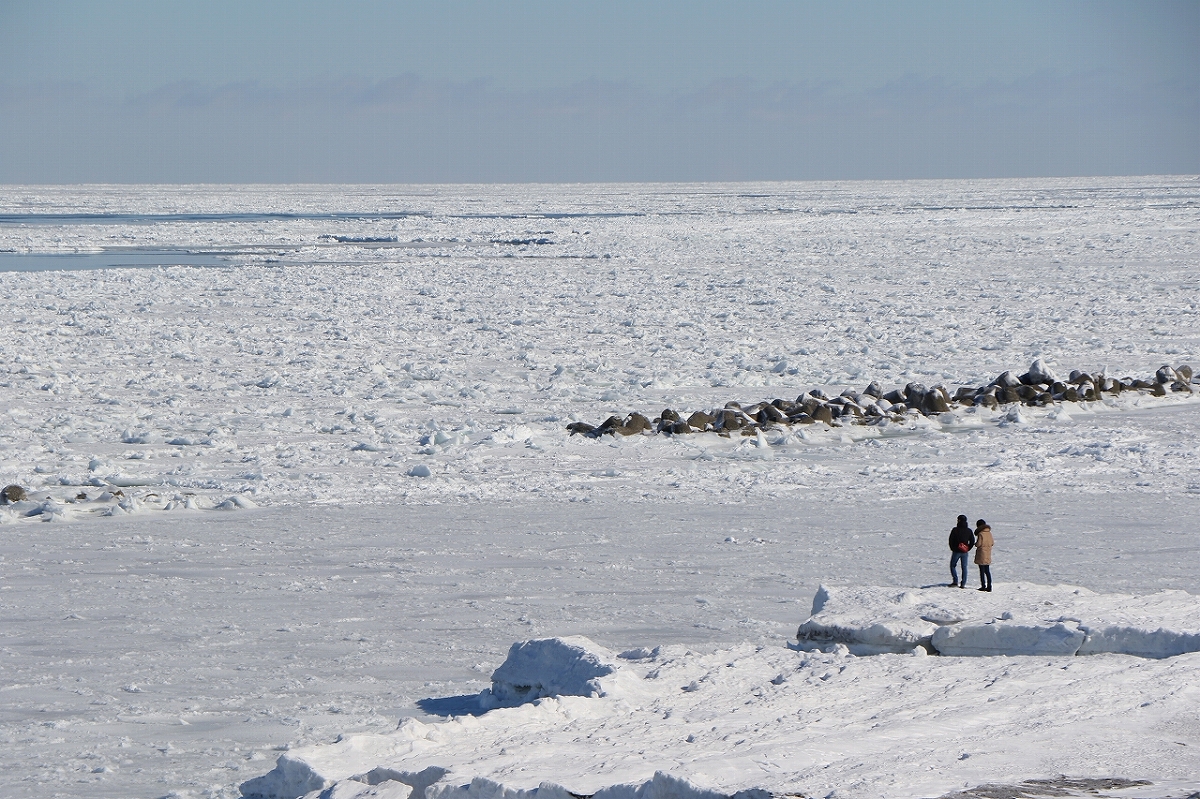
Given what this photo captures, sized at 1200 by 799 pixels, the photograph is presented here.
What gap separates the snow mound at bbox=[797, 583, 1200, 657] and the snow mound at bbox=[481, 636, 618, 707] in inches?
36.2

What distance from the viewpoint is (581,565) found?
6.89 m

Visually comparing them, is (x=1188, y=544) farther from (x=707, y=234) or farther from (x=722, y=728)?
(x=707, y=234)

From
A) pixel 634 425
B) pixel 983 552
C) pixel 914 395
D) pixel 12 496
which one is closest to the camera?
pixel 983 552

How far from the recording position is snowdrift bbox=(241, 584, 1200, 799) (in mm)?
3457

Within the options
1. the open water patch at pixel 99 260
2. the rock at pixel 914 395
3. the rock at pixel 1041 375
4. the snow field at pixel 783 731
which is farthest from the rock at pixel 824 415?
the open water patch at pixel 99 260

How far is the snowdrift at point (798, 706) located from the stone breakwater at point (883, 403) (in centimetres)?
552

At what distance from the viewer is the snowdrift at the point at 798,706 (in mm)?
3457

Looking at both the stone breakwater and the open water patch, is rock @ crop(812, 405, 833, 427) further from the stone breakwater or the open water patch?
the open water patch

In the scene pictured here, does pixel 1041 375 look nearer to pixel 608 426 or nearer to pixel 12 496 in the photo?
pixel 608 426

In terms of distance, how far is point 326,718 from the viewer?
4.68 metres

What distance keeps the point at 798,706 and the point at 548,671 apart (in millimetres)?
931

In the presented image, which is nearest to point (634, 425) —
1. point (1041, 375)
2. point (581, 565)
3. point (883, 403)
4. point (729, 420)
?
point (729, 420)

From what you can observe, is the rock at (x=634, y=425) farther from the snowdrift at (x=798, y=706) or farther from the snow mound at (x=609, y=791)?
the snow mound at (x=609, y=791)

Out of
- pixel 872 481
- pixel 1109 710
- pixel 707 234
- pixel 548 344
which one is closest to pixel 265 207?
pixel 707 234
